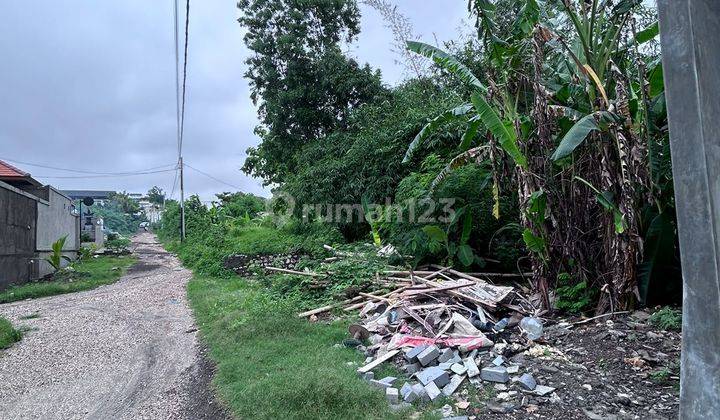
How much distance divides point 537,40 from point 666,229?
9.46 ft

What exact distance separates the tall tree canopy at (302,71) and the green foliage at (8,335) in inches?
418

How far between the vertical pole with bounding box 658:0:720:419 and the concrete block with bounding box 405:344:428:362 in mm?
2267

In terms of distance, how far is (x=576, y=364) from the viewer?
4.03 meters

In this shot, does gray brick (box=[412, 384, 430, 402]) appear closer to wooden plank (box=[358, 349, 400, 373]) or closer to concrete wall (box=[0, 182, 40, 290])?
wooden plank (box=[358, 349, 400, 373])

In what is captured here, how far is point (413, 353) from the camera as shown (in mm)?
4246

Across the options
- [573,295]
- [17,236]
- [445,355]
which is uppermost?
[17,236]

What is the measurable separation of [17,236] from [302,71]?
32.6 ft

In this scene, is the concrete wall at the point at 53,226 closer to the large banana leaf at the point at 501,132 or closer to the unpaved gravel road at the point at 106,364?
the unpaved gravel road at the point at 106,364

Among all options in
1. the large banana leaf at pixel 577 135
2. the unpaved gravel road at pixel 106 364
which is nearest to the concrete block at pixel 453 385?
the unpaved gravel road at pixel 106 364

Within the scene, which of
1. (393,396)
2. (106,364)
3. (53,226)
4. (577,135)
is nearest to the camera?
(393,396)

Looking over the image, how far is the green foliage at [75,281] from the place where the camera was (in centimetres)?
957

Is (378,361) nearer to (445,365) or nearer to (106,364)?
(445,365)

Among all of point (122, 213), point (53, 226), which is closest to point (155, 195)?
point (122, 213)

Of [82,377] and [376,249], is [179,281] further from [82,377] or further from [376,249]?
[82,377]
